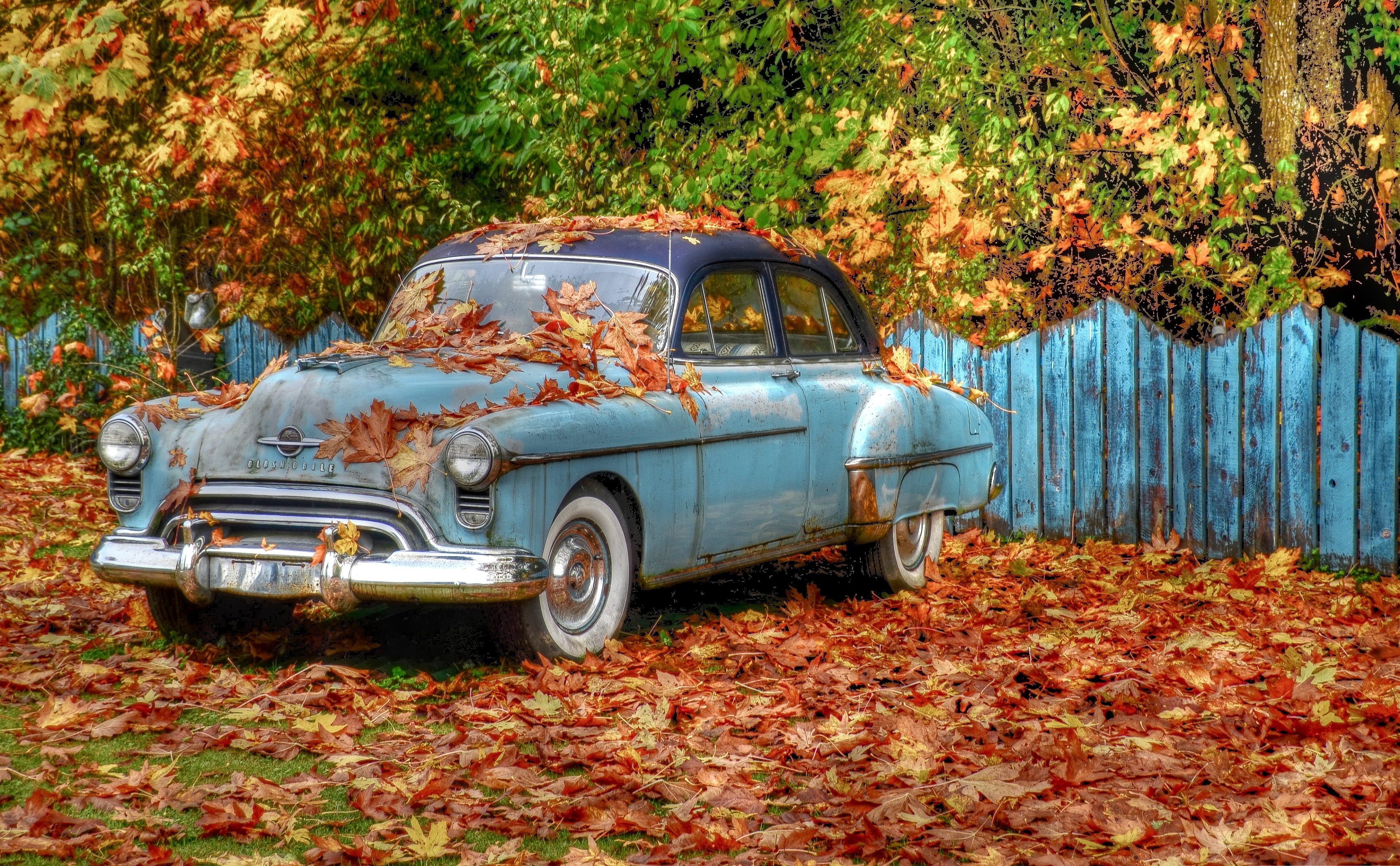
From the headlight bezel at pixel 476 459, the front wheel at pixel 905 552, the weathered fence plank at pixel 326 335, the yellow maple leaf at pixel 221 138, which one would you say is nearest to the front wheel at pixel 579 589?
the headlight bezel at pixel 476 459

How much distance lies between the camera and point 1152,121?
9703mm

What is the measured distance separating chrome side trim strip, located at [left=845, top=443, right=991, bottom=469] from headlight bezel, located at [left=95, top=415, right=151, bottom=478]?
3.10 m

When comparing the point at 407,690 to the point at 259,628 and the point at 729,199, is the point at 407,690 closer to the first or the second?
the point at 259,628

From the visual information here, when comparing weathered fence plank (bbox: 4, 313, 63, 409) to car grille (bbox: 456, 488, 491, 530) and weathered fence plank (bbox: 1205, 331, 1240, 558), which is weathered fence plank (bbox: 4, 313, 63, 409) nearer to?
car grille (bbox: 456, 488, 491, 530)

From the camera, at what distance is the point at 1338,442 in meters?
7.65

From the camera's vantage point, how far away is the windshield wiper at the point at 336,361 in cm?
560

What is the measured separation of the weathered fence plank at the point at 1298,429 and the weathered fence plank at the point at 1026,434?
1.50 metres

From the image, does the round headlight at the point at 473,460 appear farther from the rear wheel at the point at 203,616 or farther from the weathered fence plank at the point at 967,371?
the weathered fence plank at the point at 967,371

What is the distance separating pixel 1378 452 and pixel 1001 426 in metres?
2.28

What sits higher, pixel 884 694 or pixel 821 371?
pixel 821 371

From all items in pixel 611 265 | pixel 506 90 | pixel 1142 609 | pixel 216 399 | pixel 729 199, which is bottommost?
pixel 1142 609

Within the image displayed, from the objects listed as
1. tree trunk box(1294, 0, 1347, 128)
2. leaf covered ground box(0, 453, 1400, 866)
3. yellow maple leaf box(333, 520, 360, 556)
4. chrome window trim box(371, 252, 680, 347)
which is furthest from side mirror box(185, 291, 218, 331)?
tree trunk box(1294, 0, 1347, 128)

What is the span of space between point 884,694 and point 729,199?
518 centimetres

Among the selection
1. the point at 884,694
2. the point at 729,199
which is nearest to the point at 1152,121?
the point at 729,199
